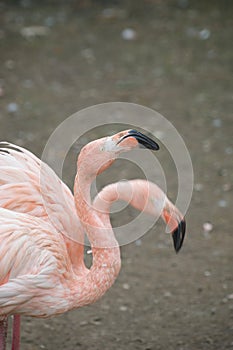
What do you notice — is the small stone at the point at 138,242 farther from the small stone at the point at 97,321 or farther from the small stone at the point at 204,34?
the small stone at the point at 204,34

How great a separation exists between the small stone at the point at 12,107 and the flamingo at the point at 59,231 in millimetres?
3108

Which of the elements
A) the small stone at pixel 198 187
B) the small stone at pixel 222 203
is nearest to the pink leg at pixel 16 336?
the small stone at pixel 222 203

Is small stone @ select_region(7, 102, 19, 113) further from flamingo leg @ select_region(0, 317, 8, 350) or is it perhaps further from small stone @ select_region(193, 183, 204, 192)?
flamingo leg @ select_region(0, 317, 8, 350)

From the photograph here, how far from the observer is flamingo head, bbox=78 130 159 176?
3178mm

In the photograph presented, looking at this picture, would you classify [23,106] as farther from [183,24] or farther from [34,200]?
[34,200]

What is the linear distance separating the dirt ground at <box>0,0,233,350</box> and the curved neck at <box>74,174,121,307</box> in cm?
74

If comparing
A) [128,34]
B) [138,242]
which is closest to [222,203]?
[138,242]

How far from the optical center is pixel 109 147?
322cm

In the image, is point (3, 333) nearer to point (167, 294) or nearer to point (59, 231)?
point (59, 231)

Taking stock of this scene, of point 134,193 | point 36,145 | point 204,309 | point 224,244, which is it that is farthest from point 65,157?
point 134,193

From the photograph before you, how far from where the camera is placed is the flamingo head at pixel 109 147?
318cm

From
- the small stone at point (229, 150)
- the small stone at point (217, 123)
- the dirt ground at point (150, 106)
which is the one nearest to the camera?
the dirt ground at point (150, 106)

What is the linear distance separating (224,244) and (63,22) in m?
4.71

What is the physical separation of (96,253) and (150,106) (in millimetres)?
3549
